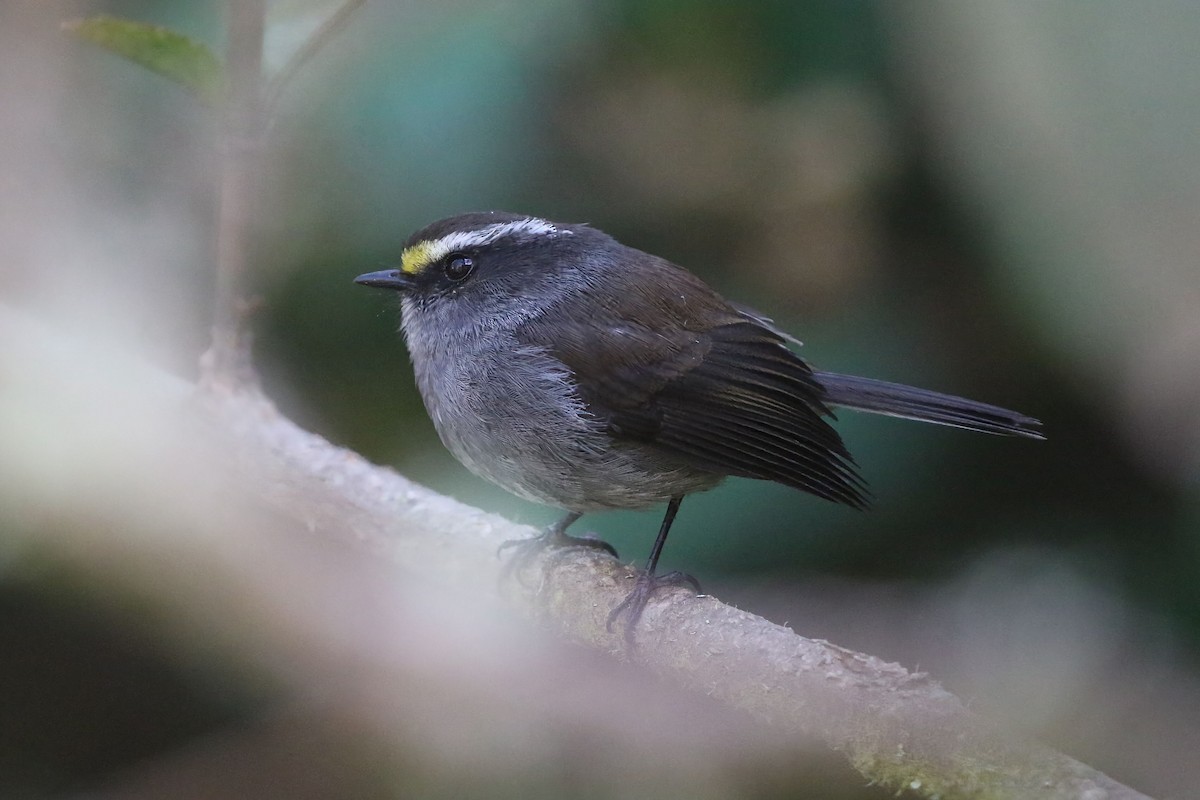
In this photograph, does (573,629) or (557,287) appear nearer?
(573,629)

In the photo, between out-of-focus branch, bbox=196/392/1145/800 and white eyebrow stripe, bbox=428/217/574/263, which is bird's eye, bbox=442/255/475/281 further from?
out-of-focus branch, bbox=196/392/1145/800

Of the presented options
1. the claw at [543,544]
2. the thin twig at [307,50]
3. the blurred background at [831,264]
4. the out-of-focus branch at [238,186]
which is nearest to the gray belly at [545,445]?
the claw at [543,544]

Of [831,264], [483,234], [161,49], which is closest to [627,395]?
[483,234]

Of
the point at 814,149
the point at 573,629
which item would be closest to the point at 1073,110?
the point at 814,149

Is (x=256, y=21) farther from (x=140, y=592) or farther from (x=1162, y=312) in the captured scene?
(x=1162, y=312)

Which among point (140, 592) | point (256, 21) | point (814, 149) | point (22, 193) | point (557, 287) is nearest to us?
point (256, 21)

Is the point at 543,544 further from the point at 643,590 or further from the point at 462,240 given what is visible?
the point at 462,240

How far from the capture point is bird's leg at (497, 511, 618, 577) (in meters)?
2.85

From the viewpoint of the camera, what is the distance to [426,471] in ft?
11.6

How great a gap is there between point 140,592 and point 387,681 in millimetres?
740

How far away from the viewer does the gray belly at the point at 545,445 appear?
2.66 m

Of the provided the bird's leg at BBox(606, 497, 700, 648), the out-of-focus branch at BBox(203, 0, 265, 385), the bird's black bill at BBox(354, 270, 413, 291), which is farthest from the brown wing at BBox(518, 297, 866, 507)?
the out-of-focus branch at BBox(203, 0, 265, 385)

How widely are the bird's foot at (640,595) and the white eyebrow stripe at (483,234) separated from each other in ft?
3.04

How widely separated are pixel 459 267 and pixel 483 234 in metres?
0.11
